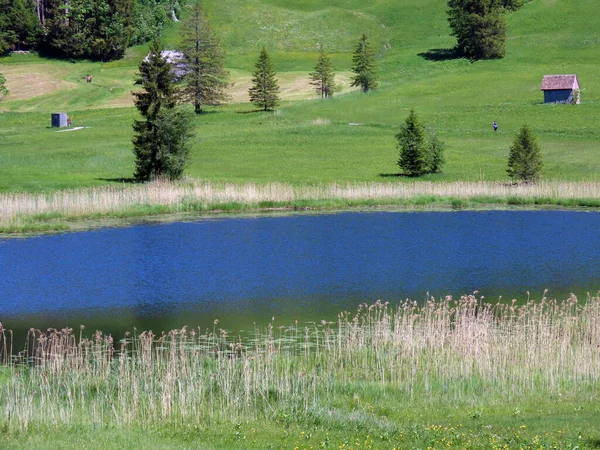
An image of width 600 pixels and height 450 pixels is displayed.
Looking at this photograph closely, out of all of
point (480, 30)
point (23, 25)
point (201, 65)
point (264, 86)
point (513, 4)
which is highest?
point (513, 4)

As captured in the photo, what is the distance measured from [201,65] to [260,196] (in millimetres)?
61241

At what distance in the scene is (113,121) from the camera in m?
105

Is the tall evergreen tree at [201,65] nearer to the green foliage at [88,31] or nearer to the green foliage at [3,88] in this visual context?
the green foliage at [3,88]

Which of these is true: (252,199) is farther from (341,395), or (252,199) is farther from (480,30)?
(480,30)

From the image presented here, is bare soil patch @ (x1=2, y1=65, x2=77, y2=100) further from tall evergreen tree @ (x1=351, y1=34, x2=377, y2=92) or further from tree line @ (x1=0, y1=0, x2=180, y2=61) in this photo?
tall evergreen tree @ (x1=351, y1=34, x2=377, y2=92)

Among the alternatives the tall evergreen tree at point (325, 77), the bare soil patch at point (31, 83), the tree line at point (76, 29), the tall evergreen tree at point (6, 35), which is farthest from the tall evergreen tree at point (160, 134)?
the tall evergreen tree at point (6, 35)

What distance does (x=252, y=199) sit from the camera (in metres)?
53.9

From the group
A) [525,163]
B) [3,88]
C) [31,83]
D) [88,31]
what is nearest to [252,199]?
[525,163]

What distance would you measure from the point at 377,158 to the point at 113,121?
37310 mm

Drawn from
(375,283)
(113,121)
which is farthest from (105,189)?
(113,121)

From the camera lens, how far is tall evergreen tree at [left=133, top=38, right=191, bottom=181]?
2520 inches

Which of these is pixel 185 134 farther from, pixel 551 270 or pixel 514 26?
pixel 514 26

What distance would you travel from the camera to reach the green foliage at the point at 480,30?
13725 cm

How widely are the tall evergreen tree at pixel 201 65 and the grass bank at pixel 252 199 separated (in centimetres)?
5502
